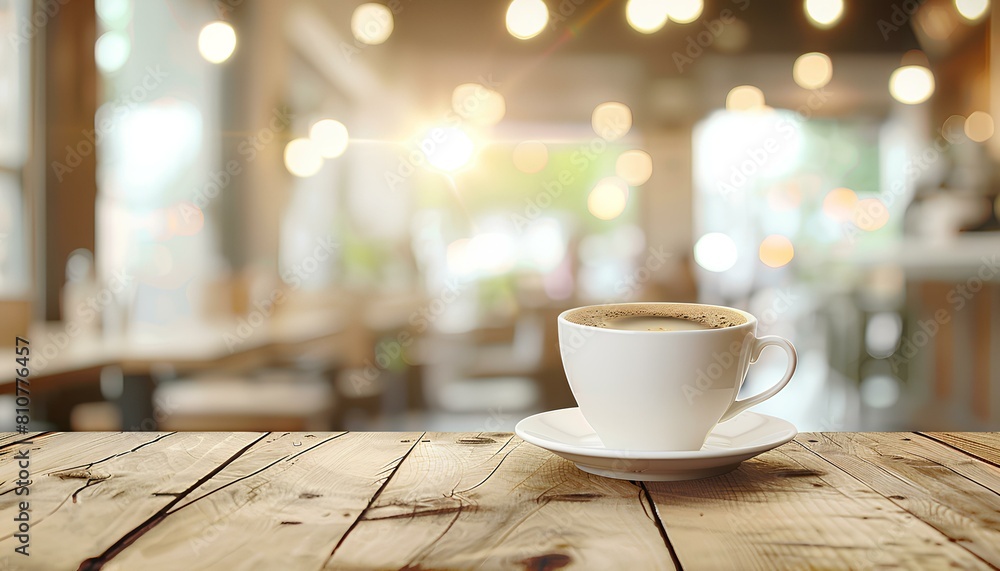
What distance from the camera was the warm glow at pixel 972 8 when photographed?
8.22 ft

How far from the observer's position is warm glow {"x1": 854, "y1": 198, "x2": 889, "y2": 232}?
2492mm

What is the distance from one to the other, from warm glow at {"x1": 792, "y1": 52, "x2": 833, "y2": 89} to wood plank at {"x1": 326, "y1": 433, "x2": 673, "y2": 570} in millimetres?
2351

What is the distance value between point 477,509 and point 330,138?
2.30m

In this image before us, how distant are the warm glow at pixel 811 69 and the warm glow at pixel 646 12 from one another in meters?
0.49

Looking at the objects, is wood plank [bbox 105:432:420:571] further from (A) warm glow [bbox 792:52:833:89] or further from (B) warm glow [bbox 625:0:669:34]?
(A) warm glow [bbox 792:52:833:89]

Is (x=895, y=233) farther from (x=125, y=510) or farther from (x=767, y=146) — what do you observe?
(x=125, y=510)

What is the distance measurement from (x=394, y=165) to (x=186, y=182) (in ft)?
2.46

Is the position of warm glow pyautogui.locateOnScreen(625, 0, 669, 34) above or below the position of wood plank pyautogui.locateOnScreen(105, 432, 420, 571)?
above

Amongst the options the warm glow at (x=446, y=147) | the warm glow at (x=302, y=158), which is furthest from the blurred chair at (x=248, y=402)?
the warm glow at (x=446, y=147)

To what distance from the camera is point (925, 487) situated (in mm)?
439

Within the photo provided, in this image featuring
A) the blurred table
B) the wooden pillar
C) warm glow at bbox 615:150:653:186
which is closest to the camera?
the blurred table

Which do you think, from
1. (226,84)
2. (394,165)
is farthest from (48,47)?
(394,165)

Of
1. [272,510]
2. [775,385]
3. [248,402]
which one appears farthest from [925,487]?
[248,402]

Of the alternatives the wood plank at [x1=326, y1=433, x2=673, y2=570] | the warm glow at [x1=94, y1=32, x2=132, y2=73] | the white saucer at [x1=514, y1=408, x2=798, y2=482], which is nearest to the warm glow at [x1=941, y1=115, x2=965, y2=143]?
the white saucer at [x1=514, y1=408, x2=798, y2=482]
